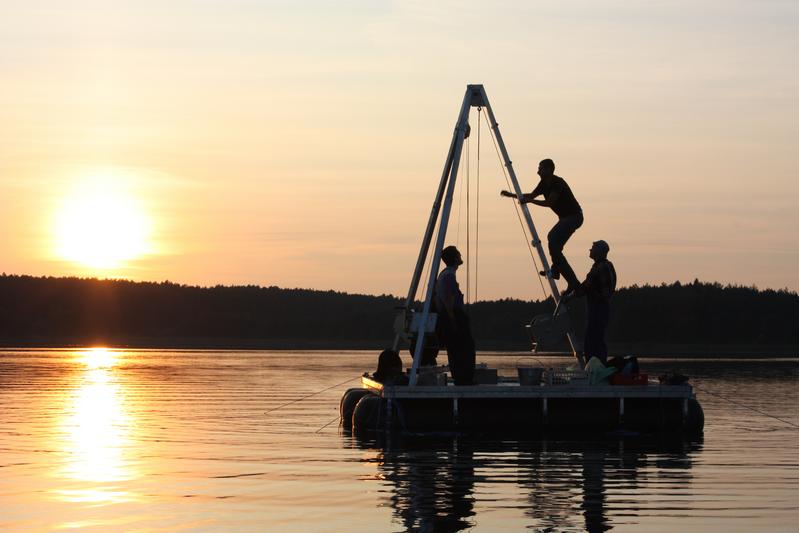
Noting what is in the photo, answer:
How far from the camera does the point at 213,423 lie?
21.1 meters

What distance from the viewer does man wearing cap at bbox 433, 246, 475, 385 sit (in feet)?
64.1

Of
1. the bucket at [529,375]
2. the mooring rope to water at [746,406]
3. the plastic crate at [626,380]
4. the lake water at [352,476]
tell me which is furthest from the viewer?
the mooring rope to water at [746,406]

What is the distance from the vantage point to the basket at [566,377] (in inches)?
770

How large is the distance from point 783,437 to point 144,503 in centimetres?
1007

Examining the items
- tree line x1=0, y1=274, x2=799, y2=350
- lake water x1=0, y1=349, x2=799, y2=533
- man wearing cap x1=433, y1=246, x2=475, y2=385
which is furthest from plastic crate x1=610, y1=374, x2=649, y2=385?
tree line x1=0, y1=274, x2=799, y2=350

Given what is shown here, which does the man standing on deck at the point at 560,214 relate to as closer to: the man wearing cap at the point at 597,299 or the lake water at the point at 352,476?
the man wearing cap at the point at 597,299

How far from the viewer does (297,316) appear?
105m

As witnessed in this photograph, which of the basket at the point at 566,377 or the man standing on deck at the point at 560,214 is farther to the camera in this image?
the man standing on deck at the point at 560,214

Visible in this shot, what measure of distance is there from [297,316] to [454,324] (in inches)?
3376

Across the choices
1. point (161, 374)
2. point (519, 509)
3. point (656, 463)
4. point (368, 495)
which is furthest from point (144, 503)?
point (161, 374)

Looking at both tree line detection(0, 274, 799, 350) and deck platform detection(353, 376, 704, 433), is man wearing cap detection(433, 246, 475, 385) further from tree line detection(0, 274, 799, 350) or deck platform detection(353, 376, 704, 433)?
tree line detection(0, 274, 799, 350)

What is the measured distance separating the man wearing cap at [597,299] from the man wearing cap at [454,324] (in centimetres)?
168

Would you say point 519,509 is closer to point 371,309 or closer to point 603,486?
point 603,486

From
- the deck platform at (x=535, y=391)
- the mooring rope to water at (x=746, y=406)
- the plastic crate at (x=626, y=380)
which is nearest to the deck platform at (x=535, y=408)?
the deck platform at (x=535, y=391)
